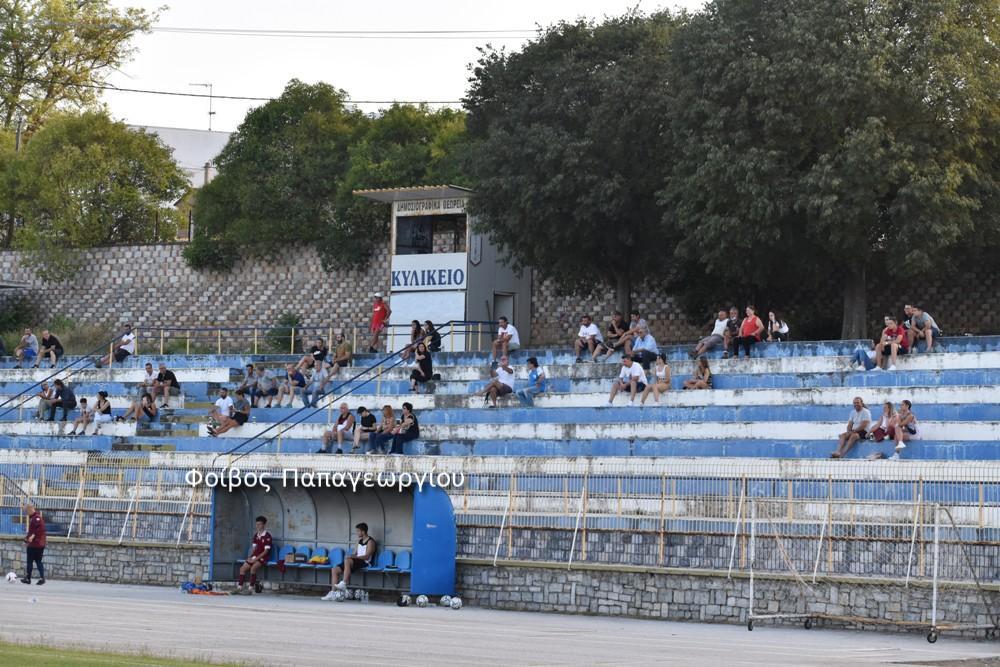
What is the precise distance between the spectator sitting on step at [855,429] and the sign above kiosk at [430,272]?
56.0ft

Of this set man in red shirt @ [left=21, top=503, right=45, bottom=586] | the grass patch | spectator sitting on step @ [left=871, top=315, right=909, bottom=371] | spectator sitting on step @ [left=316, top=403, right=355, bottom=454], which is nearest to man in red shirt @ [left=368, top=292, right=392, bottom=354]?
spectator sitting on step @ [left=316, top=403, right=355, bottom=454]

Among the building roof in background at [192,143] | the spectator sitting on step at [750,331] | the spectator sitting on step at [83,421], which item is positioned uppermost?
the building roof in background at [192,143]

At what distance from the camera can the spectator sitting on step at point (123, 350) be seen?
39.6 meters

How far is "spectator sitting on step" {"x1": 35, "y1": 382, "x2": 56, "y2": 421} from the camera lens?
3653cm

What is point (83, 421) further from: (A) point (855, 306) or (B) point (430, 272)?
(A) point (855, 306)

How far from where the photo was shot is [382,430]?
95.0 feet

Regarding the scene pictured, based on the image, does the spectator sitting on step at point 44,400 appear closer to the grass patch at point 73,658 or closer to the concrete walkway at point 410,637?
the concrete walkway at point 410,637

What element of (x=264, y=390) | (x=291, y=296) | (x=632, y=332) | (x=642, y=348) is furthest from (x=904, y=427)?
(x=291, y=296)

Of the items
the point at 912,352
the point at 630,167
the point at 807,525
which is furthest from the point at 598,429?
the point at 630,167

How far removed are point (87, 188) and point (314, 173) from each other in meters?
9.74

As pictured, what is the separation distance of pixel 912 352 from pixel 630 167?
13164 millimetres

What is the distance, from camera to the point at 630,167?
39.3m

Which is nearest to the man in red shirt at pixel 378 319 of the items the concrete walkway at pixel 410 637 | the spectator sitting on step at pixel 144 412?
the spectator sitting on step at pixel 144 412

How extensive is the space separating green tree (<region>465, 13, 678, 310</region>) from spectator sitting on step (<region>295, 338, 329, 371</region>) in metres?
6.55
